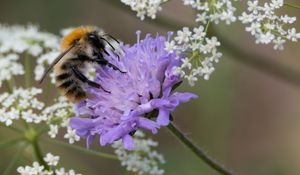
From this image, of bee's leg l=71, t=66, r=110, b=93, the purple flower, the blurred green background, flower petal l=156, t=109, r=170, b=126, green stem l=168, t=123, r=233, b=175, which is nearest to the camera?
flower petal l=156, t=109, r=170, b=126

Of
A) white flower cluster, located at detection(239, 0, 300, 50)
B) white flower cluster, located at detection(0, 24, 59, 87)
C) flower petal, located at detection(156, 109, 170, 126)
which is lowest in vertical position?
flower petal, located at detection(156, 109, 170, 126)

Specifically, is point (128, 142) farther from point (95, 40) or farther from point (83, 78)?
point (95, 40)

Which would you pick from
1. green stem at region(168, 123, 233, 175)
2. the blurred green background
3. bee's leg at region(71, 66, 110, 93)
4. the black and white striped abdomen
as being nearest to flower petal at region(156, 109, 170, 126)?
green stem at region(168, 123, 233, 175)

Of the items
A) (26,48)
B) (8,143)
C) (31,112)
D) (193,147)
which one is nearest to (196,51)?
(193,147)

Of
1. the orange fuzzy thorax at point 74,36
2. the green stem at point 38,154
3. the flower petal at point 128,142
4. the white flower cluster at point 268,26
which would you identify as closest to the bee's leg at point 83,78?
the orange fuzzy thorax at point 74,36

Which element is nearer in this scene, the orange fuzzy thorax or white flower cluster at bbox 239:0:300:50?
white flower cluster at bbox 239:0:300:50

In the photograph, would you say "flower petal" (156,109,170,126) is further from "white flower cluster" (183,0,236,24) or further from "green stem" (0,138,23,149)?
"green stem" (0,138,23,149)

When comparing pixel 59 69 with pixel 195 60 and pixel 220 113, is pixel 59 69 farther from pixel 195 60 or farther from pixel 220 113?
pixel 220 113

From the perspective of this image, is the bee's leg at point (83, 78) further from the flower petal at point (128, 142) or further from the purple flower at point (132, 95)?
the flower petal at point (128, 142)
